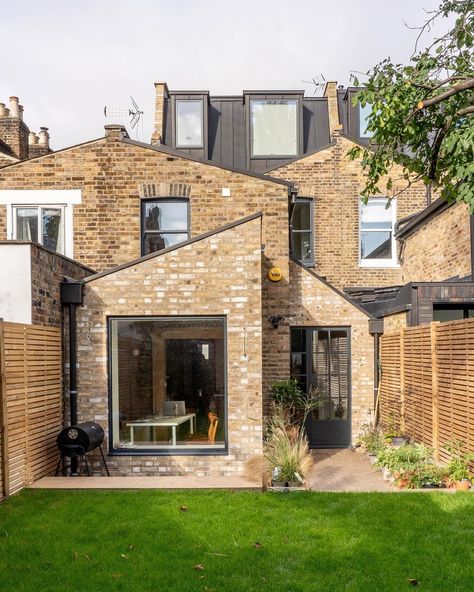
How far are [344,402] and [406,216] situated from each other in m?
6.49

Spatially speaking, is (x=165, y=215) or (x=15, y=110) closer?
(x=165, y=215)

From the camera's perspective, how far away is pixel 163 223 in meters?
10.9

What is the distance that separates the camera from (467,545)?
5.13 m

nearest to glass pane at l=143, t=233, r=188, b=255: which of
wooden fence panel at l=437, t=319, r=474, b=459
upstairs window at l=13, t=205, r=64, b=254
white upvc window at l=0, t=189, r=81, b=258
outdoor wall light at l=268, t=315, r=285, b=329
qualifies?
white upvc window at l=0, t=189, r=81, b=258

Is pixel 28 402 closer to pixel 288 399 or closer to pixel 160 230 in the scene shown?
pixel 160 230

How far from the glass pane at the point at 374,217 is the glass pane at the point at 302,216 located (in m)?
1.57

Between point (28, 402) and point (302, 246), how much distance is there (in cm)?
967

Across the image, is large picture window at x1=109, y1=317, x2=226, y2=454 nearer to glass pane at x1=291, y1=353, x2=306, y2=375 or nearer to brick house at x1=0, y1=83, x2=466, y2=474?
brick house at x1=0, y1=83, x2=466, y2=474

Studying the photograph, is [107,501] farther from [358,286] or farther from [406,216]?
[406,216]

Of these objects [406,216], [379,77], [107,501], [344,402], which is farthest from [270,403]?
[406,216]

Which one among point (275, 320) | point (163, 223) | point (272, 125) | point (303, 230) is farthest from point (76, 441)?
point (272, 125)

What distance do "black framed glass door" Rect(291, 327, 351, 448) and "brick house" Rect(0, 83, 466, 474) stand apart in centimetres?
3

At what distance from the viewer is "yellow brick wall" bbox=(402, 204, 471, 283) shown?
1123 centimetres

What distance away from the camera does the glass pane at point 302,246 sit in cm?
1502
